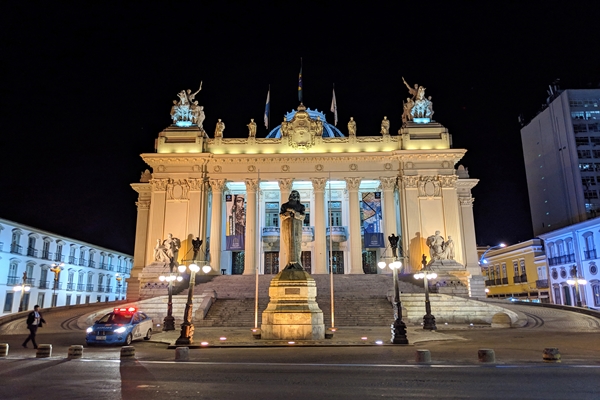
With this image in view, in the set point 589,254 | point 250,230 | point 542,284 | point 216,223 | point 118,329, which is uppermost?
point 216,223

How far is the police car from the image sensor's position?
55.4ft

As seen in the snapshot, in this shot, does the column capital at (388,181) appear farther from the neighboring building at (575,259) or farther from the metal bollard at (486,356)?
the metal bollard at (486,356)

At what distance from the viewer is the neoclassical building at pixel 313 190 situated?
1618 inches

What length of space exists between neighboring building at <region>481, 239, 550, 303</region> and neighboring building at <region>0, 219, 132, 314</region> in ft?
158

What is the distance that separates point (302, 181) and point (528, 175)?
1579 inches

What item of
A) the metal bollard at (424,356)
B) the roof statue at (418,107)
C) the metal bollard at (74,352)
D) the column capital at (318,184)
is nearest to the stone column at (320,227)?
the column capital at (318,184)

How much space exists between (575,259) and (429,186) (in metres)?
17.9

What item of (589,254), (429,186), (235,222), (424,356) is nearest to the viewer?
(424,356)

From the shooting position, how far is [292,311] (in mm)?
16000

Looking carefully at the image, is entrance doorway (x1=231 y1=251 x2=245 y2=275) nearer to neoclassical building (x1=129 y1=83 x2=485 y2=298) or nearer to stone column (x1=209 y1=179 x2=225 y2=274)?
neoclassical building (x1=129 y1=83 x2=485 y2=298)

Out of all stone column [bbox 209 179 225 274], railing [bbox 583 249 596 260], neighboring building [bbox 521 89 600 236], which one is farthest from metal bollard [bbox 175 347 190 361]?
neighboring building [bbox 521 89 600 236]

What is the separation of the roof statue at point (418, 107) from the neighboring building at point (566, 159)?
24342 millimetres

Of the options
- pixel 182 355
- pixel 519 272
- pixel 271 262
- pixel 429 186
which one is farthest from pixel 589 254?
pixel 182 355

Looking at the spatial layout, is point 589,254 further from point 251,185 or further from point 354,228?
point 251,185
